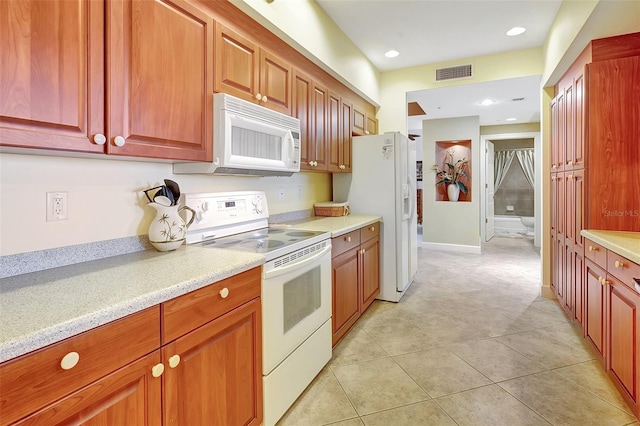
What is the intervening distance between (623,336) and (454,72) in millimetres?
3126

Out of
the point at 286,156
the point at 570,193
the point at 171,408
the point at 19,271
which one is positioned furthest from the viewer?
the point at 570,193

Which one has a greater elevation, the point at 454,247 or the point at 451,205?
the point at 451,205

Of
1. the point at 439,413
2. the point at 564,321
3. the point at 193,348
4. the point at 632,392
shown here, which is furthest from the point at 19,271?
the point at 564,321

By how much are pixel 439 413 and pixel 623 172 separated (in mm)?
2044

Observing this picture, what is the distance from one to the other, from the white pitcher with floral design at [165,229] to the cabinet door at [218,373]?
1.70ft

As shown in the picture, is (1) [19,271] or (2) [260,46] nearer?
(1) [19,271]

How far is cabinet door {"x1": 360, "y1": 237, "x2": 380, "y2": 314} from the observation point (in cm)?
292

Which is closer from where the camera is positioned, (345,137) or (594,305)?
(594,305)

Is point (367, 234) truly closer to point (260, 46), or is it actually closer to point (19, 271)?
point (260, 46)

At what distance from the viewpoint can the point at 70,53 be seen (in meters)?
1.11

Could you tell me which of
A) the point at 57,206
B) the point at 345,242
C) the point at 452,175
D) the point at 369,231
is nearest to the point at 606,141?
the point at 369,231

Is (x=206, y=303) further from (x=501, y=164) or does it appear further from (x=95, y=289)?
(x=501, y=164)

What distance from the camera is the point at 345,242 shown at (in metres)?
2.51

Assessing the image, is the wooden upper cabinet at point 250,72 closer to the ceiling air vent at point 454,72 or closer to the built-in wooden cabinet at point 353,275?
the built-in wooden cabinet at point 353,275
